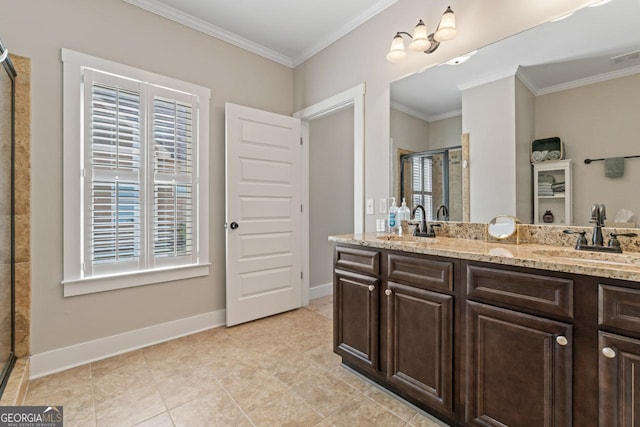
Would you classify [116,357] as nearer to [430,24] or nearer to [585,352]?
[585,352]

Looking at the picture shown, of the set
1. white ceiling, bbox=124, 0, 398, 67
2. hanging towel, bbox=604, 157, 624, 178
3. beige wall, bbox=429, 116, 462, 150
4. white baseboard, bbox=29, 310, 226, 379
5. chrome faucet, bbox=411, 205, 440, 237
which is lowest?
white baseboard, bbox=29, 310, 226, 379

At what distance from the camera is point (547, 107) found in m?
1.70

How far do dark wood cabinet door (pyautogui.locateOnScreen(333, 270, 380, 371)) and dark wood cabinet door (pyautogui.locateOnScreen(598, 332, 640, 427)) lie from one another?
3.32ft

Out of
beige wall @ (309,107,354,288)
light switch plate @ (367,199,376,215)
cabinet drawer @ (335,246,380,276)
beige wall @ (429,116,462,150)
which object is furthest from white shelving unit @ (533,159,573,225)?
beige wall @ (309,107,354,288)

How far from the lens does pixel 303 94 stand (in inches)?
134

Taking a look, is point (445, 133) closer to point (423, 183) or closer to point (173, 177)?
point (423, 183)

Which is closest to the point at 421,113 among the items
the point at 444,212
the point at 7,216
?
the point at 444,212

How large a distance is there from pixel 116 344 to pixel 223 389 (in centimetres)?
112

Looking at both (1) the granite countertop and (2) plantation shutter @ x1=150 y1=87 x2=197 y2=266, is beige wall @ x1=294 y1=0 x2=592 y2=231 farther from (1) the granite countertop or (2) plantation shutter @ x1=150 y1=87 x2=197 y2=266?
(2) plantation shutter @ x1=150 y1=87 x2=197 y2=266

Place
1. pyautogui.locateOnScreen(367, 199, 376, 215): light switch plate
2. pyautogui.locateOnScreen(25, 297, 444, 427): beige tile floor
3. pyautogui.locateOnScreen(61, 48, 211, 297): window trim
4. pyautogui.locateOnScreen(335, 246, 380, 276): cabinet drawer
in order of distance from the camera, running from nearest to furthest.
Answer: pyautogui.locateOnScreen(25, 297, 444, 427): beige tile floor
pyautogui.locateOnScreen(335, 246, 380, 276): cabinet drawer
pyautogui.locateOnScreen(61, 48, 211, 297): window trim
pyautogui.locateOnScreen(367, 199, 376, 215): light switch plate

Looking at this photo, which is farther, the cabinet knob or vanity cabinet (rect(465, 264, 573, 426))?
vanity cabinet (rect(465, 264, 573, 426))

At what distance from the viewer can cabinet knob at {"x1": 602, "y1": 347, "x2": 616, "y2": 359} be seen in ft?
3.42

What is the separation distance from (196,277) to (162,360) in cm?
75

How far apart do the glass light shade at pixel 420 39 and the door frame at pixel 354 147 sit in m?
0.62
